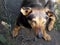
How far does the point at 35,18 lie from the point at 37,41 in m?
0.61

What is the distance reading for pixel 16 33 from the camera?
5.16 m

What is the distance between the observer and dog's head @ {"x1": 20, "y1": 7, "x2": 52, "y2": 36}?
461 cm

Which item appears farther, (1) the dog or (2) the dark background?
(2) the dark background

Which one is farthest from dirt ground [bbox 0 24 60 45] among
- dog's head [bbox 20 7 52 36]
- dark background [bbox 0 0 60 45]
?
dog's head [bbox 20 7 52 36]

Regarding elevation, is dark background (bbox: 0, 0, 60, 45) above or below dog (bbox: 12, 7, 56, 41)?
below

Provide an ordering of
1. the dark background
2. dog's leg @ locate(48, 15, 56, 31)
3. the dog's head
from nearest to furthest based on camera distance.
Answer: the dog's head
dog's leg @ locate(48, 15, 56, 31)
the dark background

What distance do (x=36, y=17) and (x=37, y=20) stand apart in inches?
3.5

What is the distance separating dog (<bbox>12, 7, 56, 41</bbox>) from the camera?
4.63 metres

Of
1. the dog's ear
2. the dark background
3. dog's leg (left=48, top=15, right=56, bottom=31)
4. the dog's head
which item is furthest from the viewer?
the dark background

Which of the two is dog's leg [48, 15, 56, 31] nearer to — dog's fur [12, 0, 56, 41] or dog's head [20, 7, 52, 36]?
dog's fur [12, 0, 56, 41]

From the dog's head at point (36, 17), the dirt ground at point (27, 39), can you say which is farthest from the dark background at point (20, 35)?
the dog's head at point (36, 17)

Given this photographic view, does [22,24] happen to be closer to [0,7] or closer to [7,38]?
[7,38]

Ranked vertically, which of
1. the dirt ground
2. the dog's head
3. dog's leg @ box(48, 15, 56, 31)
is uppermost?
the dog's head

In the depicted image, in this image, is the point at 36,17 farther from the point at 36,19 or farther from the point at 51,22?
the point at 51,22
